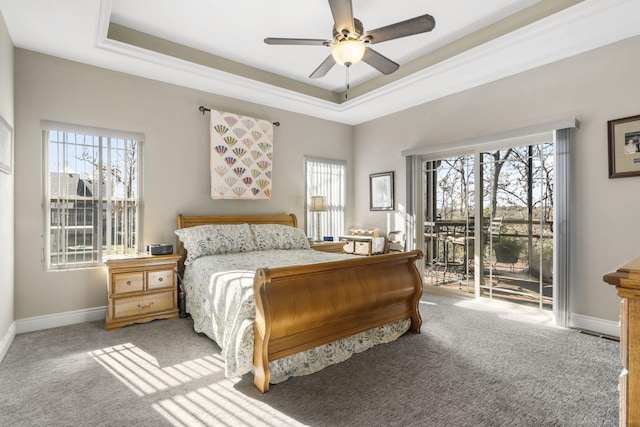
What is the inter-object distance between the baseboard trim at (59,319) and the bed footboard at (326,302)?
7.91ft

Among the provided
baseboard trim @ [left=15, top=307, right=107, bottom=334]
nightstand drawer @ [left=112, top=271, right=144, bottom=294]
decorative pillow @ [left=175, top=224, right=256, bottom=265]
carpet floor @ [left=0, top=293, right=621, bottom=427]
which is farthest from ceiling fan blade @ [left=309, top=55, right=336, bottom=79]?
baseboard trim @ [left=15, top=307, right=107, bottom=334]

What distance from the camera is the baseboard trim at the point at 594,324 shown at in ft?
10.4

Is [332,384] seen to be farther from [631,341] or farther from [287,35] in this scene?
[287,35]

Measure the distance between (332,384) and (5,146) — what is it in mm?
3292

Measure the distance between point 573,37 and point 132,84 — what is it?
15.1ft

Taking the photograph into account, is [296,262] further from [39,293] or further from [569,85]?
[569,85]

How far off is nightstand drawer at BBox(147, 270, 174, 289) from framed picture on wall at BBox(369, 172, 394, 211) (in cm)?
330

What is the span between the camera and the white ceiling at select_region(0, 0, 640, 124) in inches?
113

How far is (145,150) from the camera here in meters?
3.95

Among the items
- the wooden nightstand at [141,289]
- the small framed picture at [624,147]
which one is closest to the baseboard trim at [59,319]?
the wooden nightstand at [141,289]

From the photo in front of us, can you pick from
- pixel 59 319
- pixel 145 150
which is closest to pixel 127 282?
pixel 59 319

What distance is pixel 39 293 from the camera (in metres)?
3.37

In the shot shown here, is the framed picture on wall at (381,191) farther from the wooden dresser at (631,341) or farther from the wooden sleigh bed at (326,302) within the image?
the wooden dresser at (631,341)

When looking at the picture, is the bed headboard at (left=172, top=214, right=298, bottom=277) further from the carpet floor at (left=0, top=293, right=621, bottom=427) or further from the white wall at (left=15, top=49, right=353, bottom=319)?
the carpet floor at (left=0, top=293, right=621, bottom=427)
